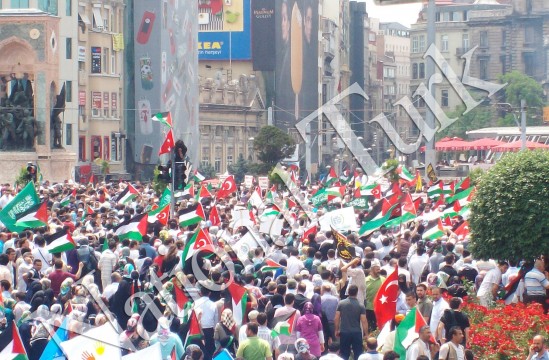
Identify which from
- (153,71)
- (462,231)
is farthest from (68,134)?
(462,231)

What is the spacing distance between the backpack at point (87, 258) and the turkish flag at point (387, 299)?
5078 mm

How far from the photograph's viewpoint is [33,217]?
24.1 meters

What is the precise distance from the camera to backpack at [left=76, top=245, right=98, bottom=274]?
21.4 metres

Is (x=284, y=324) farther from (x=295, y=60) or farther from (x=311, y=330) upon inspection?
(x=295, y=60)

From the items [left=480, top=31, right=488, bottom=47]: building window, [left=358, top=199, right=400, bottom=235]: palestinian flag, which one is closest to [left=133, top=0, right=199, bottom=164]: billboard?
[left=358, top=199, right=400, bottom=235]: palestinian flag

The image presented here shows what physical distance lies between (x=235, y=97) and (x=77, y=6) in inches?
973

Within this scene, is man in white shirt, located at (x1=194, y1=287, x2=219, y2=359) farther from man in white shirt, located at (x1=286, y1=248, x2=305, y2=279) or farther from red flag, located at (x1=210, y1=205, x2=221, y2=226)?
red flag, located at (x1=210, y1=205, x2=221, y2=226)

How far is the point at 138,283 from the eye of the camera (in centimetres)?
1889

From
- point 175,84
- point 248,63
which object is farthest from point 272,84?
point 175,84

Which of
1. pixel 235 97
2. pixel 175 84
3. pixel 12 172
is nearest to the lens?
pixel 12 172

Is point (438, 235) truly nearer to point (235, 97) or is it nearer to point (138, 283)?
point (138, 283)

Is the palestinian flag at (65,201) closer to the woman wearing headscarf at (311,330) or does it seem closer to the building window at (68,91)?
the woman wearing headscarf at (311,330)

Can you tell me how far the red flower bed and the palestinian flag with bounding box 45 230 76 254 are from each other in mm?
6329

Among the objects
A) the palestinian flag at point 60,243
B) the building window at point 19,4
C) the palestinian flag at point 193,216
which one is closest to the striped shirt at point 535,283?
the palestinian flag at point 60,243
